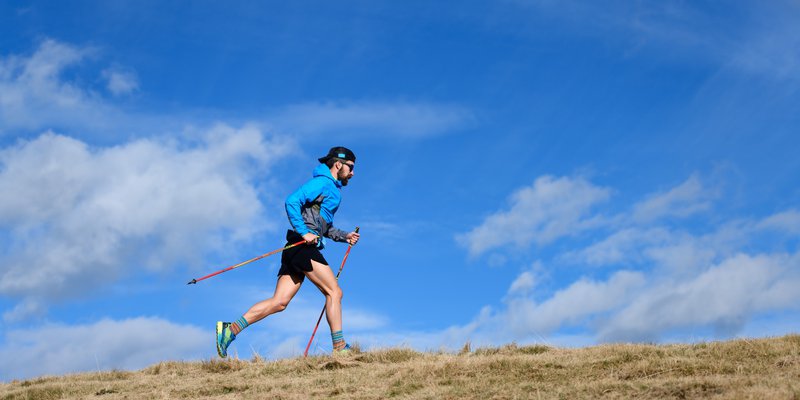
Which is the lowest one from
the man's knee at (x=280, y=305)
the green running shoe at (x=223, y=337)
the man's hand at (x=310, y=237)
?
the green running shoe at (x=223, y=337)

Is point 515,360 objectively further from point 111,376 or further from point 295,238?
point 111,376

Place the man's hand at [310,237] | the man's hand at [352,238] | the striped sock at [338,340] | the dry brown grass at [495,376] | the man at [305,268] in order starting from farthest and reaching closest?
the man's hand at [352,238]
the striped sock at [338,340]
the man at [305,268]
the man's hand at [310,237]
the dry brown grass at [495,376]

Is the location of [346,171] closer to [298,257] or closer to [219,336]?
[298,257]

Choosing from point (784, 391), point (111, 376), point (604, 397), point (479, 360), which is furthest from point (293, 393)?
point (784, 391)

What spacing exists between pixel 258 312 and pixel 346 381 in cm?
247

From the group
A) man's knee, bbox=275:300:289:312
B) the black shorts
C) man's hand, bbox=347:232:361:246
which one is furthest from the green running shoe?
man's hand, bbox=347:232:361:246

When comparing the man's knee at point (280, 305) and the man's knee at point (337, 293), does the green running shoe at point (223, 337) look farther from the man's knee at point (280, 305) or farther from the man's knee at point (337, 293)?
the man's knee at point (337, 293)

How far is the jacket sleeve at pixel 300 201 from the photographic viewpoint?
11078 millimetres

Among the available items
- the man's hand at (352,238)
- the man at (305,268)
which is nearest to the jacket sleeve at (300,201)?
the man at (305,268)

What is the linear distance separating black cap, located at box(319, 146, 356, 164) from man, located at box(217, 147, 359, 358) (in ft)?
1.34

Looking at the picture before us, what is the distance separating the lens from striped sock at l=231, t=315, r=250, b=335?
11258mm

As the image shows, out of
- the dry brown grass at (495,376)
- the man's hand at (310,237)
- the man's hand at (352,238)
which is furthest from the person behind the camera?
the man's hand at (352,238)

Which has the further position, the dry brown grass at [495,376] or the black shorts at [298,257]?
the black shorts at [298,257]

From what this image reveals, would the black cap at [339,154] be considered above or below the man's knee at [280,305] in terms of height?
above
